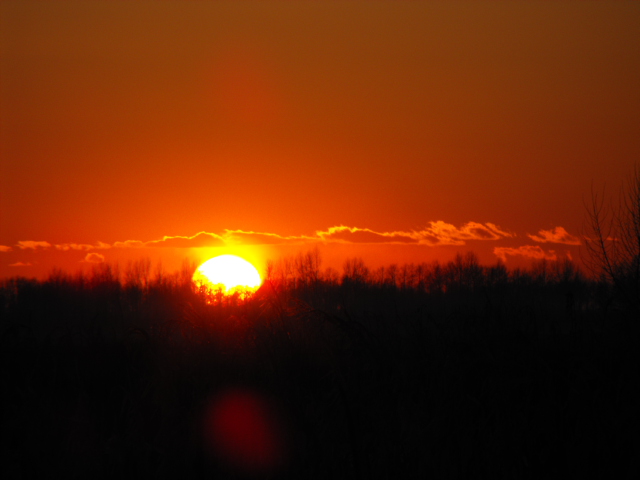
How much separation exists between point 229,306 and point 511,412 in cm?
473

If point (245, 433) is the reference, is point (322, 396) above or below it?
above

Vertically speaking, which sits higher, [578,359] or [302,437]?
[578,359]

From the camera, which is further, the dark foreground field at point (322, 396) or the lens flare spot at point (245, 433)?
the lens flare spot at point (245, 433)

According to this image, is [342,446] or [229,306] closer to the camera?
[342,446]

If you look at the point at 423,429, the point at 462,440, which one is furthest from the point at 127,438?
the point at 462,440

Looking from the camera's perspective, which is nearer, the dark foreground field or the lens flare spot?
the dark foreground field

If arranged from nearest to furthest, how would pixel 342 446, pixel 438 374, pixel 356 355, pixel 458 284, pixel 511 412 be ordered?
1. pixel 342 446
2. pixel 511 412
3. pixel 438 374
4. pixel 356 355
5. pixel 458 284

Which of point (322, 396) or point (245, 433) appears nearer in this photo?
point (245, 433)

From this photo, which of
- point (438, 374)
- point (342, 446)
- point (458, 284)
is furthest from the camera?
point (458, 284)

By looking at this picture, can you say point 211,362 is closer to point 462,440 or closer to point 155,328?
point 155,328

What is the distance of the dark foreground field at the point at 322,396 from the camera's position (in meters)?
5.44

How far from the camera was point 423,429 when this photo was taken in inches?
227

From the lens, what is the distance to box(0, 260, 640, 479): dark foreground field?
5.44 meters

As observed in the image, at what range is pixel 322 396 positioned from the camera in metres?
6.93
